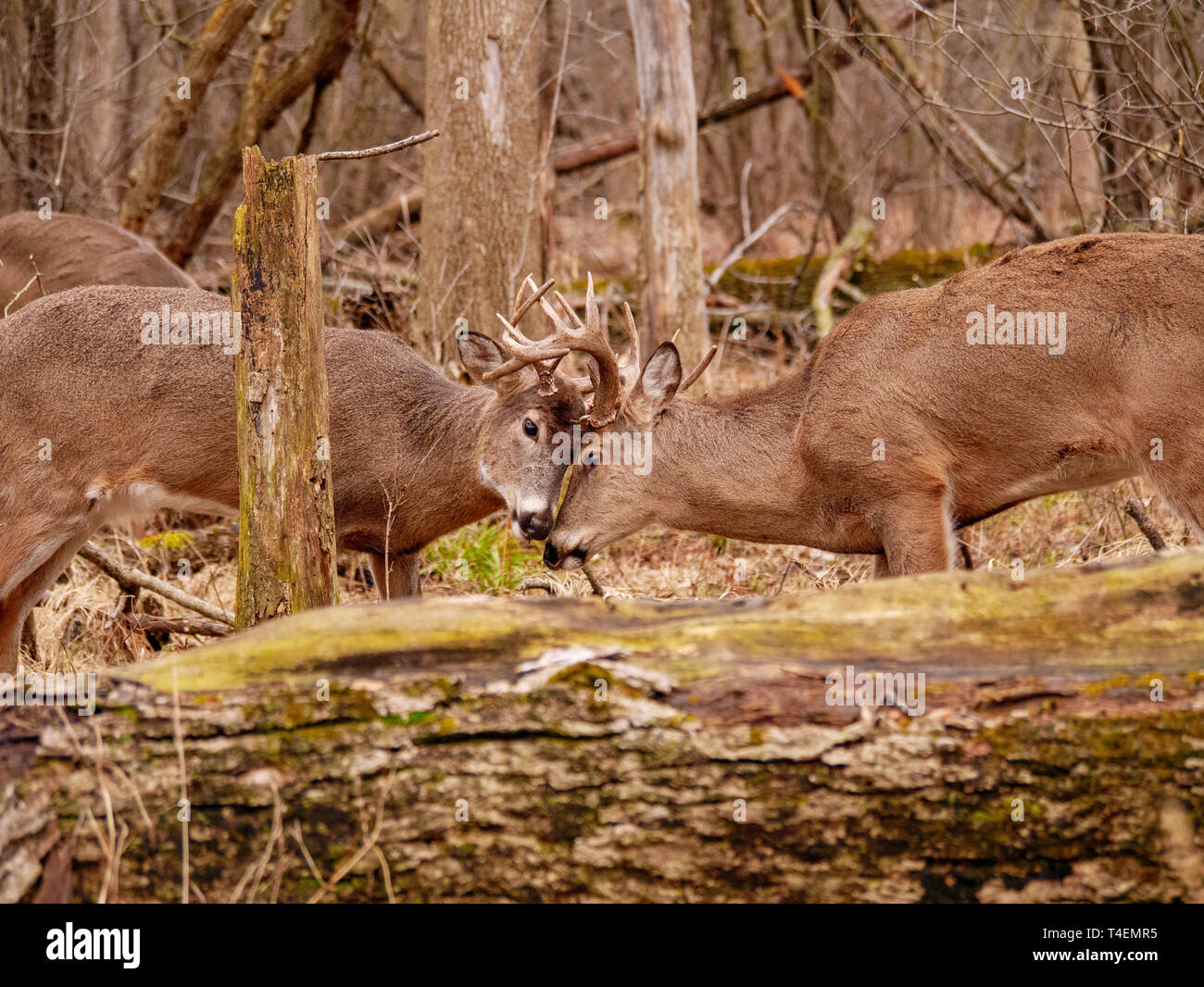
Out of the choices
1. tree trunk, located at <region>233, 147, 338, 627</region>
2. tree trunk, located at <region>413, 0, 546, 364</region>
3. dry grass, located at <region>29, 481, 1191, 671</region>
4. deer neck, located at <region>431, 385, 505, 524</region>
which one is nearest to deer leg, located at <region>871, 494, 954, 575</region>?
dry grass, located at <region>29, 481, 1191, 671</region>

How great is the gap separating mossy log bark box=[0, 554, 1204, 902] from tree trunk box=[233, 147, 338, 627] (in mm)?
1427

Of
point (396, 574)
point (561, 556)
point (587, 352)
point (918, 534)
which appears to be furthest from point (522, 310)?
point (918, 534)

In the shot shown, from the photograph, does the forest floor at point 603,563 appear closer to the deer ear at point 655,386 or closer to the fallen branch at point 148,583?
the fallen branch at point 148,583

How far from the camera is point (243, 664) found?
3680mm

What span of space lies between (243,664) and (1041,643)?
7.22 feet

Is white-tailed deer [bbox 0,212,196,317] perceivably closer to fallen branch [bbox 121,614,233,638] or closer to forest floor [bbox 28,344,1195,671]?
forest floor [bbox 28,344,1195,671]

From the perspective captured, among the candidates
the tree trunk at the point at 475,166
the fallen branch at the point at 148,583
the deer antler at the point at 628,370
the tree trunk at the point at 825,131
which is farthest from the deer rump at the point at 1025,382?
the tree trunk at the point at 825,131

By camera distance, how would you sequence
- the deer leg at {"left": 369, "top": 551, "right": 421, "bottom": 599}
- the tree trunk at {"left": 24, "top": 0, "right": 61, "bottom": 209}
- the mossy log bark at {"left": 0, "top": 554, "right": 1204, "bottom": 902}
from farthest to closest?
the tree trunk at {"left": 24, "top": 0, "right": 61, "bottom": 209} → the deer leg at {"left": 369, "top": 551, "right": 421, "bottom": 599} → the mossy log bark at {"left": 0, "top": 554, "right": 1204, "bottom": 902}

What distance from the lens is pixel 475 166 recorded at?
9461 millimetres

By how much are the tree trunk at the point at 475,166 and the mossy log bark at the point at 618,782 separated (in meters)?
5.95

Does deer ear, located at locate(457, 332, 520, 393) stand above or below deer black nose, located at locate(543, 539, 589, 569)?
above

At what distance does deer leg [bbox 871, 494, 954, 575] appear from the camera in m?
6.28

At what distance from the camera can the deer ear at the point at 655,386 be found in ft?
22.8
